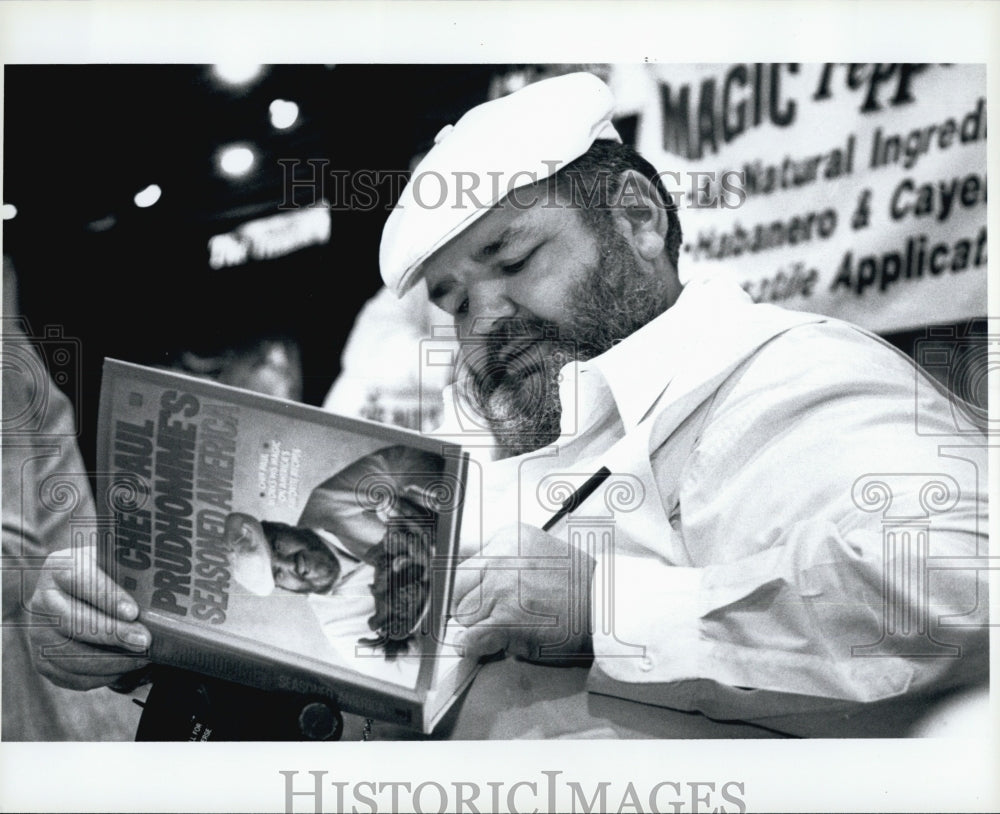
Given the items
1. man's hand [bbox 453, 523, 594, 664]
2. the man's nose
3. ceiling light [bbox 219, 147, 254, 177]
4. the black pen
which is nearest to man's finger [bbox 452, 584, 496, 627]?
man's hand [bbox 453, 523, 594, 664]

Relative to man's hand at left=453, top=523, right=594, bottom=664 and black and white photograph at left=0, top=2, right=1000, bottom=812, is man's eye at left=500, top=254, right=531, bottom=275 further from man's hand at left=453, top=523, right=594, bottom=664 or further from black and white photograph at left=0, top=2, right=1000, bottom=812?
man's hand at left=453, top=523, right=594, bottom=664

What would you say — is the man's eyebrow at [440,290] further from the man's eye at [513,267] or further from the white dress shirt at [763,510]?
the white dress shirt at [763,510]

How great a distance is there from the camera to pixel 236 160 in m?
2.39

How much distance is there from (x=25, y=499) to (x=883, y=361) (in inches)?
71.4

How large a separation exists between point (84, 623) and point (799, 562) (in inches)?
58.1

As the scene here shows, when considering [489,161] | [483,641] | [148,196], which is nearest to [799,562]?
[483,641]

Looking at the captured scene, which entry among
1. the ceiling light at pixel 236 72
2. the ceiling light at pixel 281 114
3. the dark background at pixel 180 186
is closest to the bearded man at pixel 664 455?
the dark background at pixel 180 186

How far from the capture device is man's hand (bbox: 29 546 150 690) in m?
2.37

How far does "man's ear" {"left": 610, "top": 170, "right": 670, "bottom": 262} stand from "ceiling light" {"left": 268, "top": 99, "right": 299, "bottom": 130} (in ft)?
2.28

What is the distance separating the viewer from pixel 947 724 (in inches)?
93.4

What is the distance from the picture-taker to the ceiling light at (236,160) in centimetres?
239

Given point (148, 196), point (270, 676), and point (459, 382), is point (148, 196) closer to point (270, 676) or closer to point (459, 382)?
point (459, 382)

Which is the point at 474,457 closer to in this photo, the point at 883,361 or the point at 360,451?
the point at 360,451

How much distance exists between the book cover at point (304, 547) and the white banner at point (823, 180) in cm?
76
